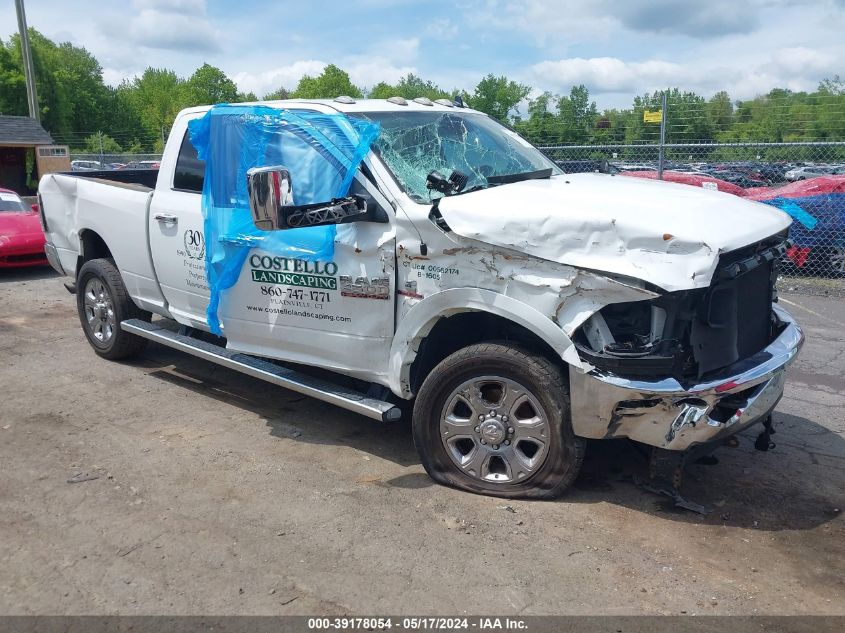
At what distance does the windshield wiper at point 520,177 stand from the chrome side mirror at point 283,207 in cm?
Answer: 84

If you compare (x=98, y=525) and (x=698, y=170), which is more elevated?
(x=698, y=170)

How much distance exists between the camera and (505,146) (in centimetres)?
520

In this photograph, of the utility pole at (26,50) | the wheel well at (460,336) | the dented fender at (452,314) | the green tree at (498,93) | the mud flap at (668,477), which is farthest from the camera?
the green tree at (498,93)

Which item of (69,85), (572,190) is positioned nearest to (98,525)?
(572,190)

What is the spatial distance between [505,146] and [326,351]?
189 centimetres

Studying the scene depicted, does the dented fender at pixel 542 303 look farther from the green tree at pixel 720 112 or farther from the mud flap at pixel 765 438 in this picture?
the green tree at pixel 720 112

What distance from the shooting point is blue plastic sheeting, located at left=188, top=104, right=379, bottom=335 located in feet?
14.7

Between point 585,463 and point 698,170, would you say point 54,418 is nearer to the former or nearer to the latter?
point 585,463

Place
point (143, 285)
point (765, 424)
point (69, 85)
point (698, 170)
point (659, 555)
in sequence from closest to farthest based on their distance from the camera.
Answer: point (659, 555) → point (765, 424) → point (143, 285) → point (698, 170) → point (69, 85)

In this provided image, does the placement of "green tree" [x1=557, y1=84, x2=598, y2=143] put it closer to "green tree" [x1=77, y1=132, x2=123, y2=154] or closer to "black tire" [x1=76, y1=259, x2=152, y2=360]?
"black tire" [x1=76, y1=259, x2=152, y2=360]

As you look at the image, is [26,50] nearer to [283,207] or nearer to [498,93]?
[283,207]

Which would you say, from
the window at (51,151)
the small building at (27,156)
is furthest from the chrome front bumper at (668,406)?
the window at (51,151)

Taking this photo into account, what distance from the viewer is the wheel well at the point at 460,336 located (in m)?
4.08

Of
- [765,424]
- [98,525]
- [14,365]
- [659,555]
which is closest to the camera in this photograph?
[659,555]
